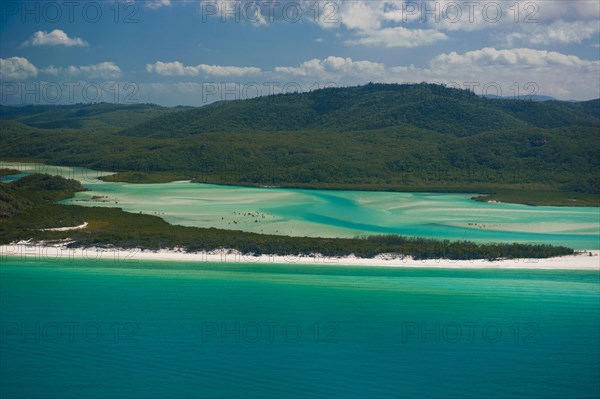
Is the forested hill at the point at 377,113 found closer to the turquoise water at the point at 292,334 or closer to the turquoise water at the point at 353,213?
the turquoise water at the point at 353,213

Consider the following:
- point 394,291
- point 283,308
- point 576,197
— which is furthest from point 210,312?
point 576,197

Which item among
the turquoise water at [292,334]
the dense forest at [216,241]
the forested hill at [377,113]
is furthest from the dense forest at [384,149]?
the turquoise water at [292,334]

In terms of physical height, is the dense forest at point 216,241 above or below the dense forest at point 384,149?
below

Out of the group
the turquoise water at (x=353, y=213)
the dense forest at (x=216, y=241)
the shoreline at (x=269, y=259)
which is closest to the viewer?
the shoreline at (x=269, y=259)

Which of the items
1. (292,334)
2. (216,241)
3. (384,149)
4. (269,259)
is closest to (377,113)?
(384,149)

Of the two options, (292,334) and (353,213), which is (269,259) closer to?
(292,334)

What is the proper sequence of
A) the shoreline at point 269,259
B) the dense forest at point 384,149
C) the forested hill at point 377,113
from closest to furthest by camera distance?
the shoreline at point 269,259 → the dense forest at point 384,149 → the forested hill at point 377,113

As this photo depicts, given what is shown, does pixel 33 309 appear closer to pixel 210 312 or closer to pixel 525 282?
pixel 210 312
